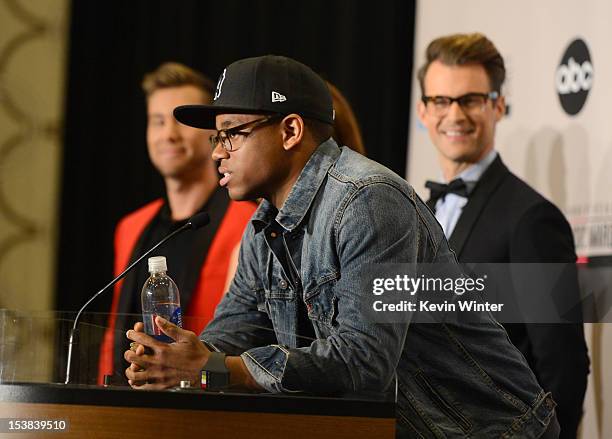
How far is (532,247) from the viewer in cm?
365

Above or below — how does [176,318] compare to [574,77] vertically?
below

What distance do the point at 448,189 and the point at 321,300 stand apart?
1652 mm

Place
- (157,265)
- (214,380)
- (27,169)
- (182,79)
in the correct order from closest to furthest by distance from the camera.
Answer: (214,380) < (157,265) < (182,79) < (27,169)

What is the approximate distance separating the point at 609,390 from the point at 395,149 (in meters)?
2.28

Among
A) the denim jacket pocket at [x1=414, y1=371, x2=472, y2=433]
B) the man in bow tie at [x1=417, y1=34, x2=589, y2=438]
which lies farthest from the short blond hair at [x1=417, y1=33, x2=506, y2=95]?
the denim jacket pocket at [x1=414, y1=371, x2=472, y2=433]

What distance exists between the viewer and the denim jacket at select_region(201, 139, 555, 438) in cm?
231

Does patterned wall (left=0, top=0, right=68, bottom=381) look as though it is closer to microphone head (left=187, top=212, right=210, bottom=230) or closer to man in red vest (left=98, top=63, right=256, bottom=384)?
man in red vest (left=98, top=63, right=256, bottom=384)

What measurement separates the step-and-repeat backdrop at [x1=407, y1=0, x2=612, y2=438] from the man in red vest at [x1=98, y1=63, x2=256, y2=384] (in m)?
1.20

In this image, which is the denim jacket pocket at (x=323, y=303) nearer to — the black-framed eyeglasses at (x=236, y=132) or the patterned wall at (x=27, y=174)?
the black-framed eyeglasses at (x=236, y=132)

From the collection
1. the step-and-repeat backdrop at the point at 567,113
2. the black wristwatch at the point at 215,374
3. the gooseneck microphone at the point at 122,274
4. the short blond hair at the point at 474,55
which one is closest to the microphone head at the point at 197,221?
the gooseneck microphone at the point at 122,274

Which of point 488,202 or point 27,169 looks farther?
point 27,169

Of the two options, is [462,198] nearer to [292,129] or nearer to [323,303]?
[292,129]

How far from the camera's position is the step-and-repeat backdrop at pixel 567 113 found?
3.88 meters

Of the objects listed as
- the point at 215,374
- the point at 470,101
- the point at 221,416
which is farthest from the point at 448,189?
the point at 221,416
